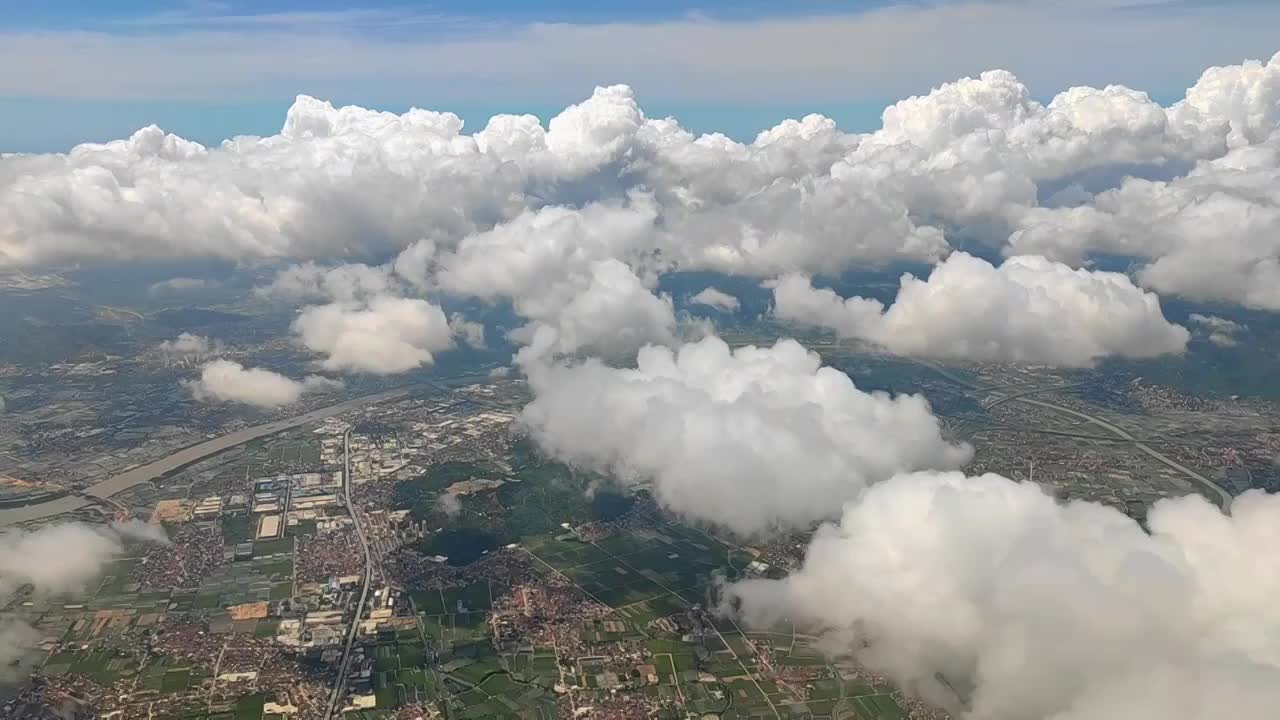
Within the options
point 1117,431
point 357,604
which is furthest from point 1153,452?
point 357,604

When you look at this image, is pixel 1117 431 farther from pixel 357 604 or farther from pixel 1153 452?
pixel 357 604

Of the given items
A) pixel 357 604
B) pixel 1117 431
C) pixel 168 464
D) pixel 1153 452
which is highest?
pixel 357 604

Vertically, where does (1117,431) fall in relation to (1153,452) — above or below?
below

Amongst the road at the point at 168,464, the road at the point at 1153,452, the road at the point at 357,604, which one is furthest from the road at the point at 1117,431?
the road at the point at 168,464

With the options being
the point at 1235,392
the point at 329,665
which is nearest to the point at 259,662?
the point at 329,665

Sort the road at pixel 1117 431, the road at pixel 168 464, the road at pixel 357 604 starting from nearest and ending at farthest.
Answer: the road at pixel 357 604 < the road at pixel 168 464 < the road at pixel 1117 431

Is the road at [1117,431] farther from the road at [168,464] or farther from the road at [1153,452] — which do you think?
the road at [168,464]

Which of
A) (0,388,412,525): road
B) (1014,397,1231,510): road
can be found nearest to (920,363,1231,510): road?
(1014,397,1231,510): road
